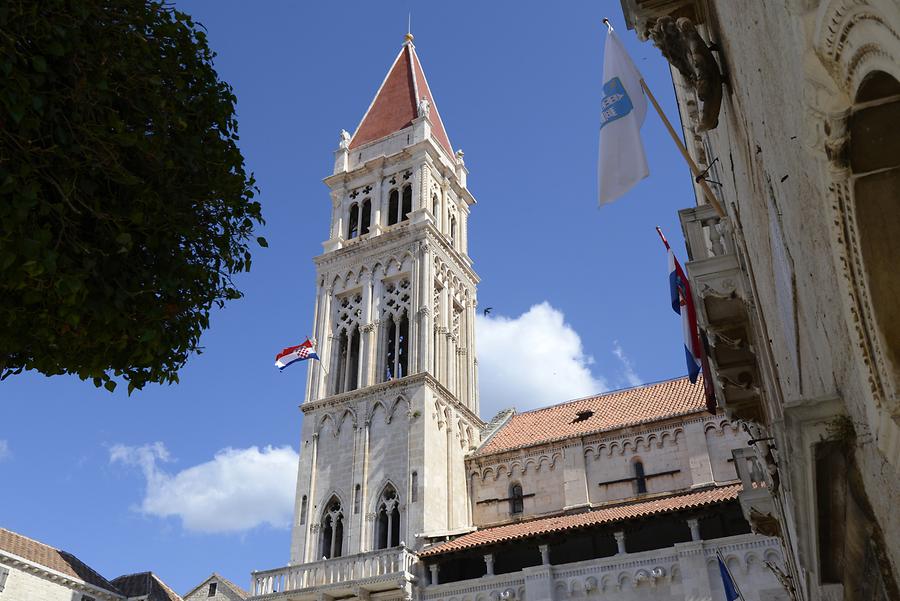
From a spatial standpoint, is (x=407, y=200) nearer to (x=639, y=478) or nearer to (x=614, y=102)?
(x=639, y=478)

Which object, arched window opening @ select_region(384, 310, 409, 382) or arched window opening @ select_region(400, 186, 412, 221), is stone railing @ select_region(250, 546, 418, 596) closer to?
arched window opening @ select_region(384, 310, 409, 382)

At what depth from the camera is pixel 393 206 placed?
35344 millimetres

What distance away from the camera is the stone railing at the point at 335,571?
24016 mm

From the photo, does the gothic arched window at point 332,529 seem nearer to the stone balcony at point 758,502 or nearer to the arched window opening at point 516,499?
the arched window opening at point 516,499

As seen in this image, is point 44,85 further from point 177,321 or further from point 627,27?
point 627,27

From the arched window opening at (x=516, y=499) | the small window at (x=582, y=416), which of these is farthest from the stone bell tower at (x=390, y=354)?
the small window at (x=582, y=416)

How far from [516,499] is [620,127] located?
21.7 meters

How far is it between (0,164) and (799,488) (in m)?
6.25

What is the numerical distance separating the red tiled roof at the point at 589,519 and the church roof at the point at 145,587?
59.2ft

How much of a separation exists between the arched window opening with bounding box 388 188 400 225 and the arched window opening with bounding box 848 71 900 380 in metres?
31.8

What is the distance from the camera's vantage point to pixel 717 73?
7.29 meters

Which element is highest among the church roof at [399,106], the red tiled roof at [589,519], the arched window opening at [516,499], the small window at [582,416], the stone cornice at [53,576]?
the church roof at [399,106]

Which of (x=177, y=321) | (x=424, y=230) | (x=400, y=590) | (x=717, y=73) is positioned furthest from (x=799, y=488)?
(x=424, y=230)

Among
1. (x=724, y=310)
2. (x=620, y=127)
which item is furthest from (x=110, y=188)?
(x=724, y=310)
